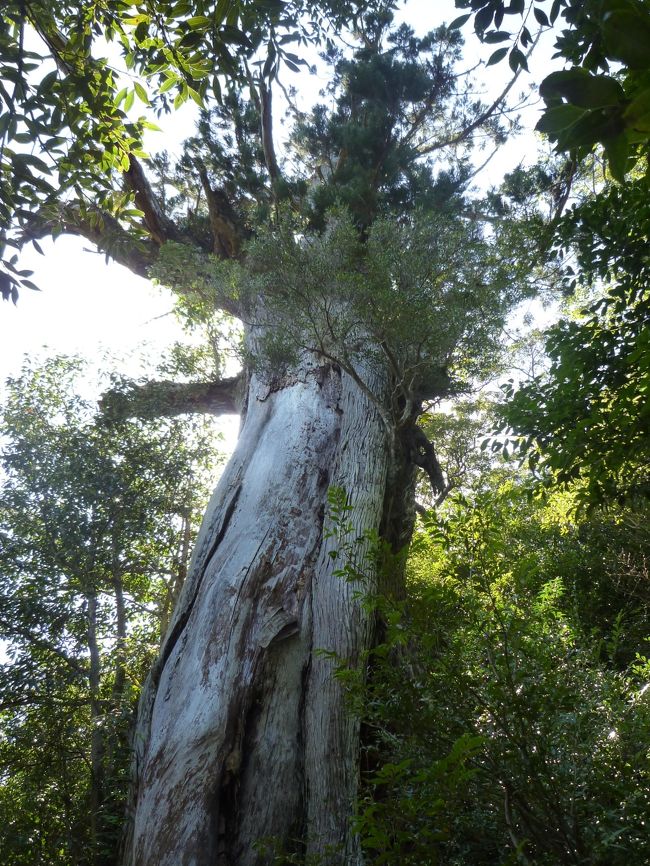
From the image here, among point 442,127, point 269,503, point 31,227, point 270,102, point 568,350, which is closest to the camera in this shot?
point 31,227

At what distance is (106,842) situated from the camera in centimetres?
381

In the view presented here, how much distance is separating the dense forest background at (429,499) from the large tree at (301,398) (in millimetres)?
67

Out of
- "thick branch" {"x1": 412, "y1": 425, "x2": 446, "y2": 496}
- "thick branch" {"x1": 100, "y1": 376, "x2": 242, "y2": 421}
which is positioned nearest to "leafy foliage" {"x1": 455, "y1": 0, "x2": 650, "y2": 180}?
"thick branch" {"x1": 412, "y1": 425, "x2": 446, "y2": 496}

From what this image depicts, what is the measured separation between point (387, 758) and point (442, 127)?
982cm

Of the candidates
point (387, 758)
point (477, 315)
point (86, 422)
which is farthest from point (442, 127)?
point (387, 758)

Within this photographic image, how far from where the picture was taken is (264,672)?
153 inches

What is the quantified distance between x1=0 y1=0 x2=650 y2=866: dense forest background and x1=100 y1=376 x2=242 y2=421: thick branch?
0.11ft

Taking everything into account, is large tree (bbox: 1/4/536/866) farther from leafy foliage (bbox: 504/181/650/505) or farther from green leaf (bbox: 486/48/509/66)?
leafy foliage (bbox: 504/181/650/505)

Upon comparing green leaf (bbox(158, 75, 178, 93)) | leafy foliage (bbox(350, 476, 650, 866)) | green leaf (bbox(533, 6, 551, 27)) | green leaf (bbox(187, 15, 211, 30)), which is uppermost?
green leaf (bbox(158, 75, 178, 93))

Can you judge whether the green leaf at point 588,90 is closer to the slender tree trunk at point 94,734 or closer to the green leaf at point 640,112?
the green leaf at point 640,112

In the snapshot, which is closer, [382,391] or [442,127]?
[382,391]

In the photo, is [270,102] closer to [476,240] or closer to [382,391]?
[476,240]

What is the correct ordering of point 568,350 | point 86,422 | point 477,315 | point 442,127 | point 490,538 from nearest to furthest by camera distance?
point 490,538 → point 568,350 → point 477,315 → point 86,422 → point 442,127

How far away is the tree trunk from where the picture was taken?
10.6 ft
